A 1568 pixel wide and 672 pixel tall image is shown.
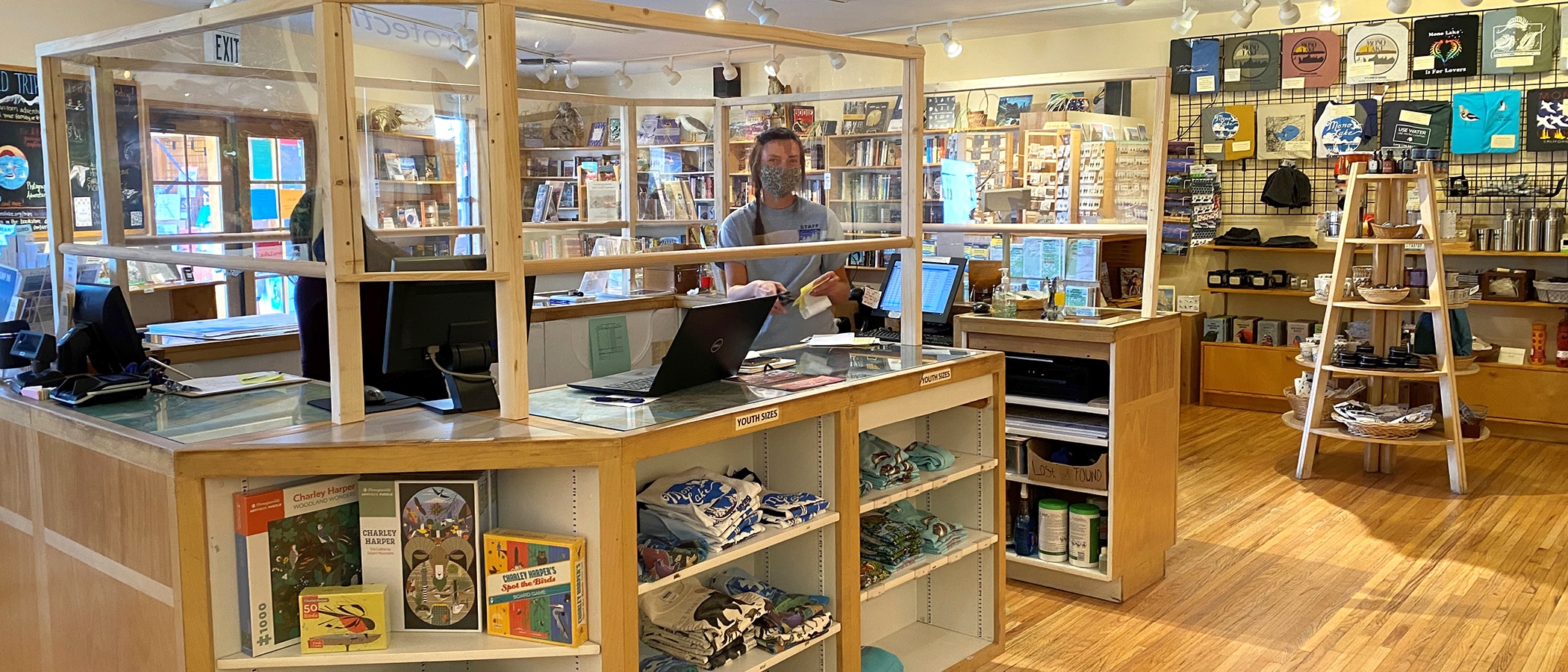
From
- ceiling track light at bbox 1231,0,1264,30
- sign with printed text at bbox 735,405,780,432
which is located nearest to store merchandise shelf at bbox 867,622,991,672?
sign with printed text at bbox 735,405,780,432

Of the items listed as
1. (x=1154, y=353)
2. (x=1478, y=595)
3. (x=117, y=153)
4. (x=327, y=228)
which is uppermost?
(x=117, y=153)

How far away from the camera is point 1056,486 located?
4188mm

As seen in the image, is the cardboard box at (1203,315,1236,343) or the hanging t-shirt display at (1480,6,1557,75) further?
the cardboard box at (1203,315,1236,343)

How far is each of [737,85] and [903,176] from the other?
7914 mm

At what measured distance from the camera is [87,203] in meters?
3.43

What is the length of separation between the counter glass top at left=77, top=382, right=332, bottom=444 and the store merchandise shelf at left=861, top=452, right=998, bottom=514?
134 centimetres

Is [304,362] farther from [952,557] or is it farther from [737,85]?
[737,85]

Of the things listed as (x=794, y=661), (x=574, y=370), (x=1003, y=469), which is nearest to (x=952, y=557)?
(x=1003, y=469)

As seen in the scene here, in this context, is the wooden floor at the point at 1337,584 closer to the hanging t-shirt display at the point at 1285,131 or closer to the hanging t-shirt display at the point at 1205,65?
the hanging t-shirt display at the point at 1285,131

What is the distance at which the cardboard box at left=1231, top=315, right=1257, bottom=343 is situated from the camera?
315 inches

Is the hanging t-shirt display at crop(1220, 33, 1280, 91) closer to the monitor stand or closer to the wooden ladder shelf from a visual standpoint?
the wooden ladder shelf

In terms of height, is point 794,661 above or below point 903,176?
below

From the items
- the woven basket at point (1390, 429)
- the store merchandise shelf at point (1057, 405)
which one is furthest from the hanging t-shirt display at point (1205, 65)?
the store merchandise shelf at point (1057, 405)

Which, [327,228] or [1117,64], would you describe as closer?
[327,228]
